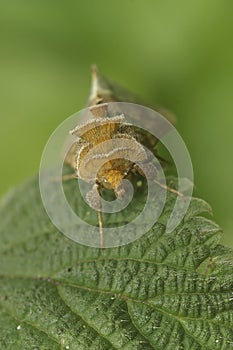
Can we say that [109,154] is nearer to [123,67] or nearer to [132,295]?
[132,295]

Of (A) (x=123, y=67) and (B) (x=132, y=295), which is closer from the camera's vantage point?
(B) (x=132, y=295)

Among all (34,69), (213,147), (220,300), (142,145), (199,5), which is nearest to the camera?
(220,300)

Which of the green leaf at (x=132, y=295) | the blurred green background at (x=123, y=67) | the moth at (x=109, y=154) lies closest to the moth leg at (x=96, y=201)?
the moth at (x=109, y=154)

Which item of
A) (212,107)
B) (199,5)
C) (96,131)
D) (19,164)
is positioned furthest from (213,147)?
(96,131)

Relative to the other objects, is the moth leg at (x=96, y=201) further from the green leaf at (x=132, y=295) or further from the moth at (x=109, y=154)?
the green leaf at (x=132, y=295)

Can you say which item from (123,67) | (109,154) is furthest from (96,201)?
(123,67)

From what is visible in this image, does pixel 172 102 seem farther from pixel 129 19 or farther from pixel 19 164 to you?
pixel 19 164
